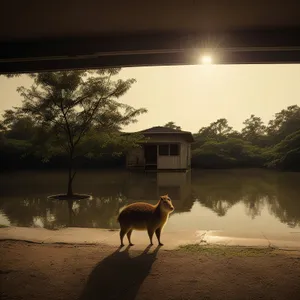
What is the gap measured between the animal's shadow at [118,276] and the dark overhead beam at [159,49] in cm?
349

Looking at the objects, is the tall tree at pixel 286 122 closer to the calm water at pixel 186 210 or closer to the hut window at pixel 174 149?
the hut window at pixel 174 149

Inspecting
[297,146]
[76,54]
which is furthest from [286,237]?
[297,146]

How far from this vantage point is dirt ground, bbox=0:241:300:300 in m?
4.15

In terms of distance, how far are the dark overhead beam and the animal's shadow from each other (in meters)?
3.49

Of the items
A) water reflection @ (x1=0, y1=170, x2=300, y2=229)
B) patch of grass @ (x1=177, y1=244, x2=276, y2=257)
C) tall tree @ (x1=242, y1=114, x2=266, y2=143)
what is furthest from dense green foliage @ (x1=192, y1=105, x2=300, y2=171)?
patch of grass @ (x1=177, y1=244, x2=276, y2=257)

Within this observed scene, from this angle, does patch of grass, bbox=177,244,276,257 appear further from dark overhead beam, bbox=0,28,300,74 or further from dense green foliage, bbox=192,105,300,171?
dense green foliage, bbox=192,105,300,171

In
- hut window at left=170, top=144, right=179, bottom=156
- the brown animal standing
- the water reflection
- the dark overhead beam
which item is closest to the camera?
the dark overhead beam

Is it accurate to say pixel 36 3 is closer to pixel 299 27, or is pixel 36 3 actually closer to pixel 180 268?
pixel 299 27

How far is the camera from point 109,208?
40.4 feet

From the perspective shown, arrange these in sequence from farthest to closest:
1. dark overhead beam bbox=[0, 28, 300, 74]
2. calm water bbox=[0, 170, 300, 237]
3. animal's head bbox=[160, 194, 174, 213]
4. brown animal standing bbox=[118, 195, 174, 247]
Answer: calm water bbox=[0, 170, 300, 237] < brown animal standing bbox=[118, 195, 174, 247] < animal's head bbox=[160, 194, 174, 213] < dark overhead beam bbox=[0, 28, 300, 74]

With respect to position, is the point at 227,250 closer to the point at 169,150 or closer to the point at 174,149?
the point at 169,150

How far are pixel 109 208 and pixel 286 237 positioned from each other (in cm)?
686

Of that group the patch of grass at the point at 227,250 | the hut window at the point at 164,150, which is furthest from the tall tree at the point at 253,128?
the patch of grass at the point at 227,250

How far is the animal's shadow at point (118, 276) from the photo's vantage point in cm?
412
